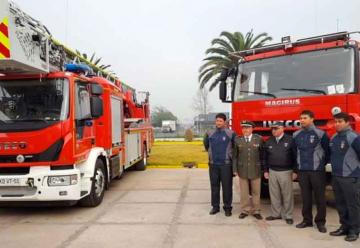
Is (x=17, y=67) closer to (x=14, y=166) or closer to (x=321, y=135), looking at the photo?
(x=14, y=166)

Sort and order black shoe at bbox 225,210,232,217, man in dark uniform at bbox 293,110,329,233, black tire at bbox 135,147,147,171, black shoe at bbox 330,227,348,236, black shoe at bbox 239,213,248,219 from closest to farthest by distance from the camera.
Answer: black shoe at bbox 330,227,348,236, man in dark uniform at bbox 293,110,329,233, black shoe at bbox 239,213,248,219, black shoe at bbox 225,210,232,217, black tire at bbox 135,147,147,171

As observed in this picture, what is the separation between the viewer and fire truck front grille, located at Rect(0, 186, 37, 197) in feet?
23.4

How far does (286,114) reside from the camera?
7430 millimetres

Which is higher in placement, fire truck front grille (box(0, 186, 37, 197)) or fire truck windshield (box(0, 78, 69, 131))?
fire truck windshield (box(0, 78, 69, 131))

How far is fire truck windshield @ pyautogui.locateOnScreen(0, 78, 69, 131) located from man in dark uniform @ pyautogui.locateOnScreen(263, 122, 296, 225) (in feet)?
11.5

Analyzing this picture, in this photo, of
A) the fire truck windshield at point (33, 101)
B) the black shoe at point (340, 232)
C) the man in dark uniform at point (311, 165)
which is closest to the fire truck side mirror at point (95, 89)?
the fire truck windshield at point (33, 101)

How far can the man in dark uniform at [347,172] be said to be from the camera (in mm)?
5770

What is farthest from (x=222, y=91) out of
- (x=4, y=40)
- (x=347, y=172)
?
(x=4, y=40)

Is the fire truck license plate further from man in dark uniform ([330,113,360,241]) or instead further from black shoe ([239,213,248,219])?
man in dark uniform ([330,113,360,241])

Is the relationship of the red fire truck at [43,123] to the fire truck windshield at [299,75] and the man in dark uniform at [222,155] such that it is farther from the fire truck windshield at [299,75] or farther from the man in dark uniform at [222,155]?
the fire truck windshield at [299,75]

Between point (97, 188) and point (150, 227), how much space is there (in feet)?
7.12

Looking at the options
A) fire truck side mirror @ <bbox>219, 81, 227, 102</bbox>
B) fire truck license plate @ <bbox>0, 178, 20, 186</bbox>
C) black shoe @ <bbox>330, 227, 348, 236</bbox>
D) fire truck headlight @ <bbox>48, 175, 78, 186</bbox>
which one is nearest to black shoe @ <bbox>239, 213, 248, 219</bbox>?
black shoe @ <bbox>330, 227, 348, 236</bbox>

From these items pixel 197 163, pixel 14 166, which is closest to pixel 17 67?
pixel 14 166

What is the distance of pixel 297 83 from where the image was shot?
7.57 m
